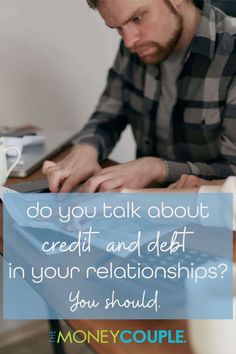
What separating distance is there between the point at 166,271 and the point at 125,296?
5 centimetres

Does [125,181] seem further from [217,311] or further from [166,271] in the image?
A: [217,311]

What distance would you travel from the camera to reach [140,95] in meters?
1.09

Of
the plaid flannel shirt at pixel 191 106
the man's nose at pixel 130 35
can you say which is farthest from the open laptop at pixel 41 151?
the man's nose at pixel 130 35

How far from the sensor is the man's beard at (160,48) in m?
0.91

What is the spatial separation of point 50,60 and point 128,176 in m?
0.58

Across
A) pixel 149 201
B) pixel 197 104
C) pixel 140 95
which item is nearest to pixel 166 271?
pixel 149 201

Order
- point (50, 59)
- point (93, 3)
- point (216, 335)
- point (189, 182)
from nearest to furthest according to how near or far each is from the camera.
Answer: point (216, 335)
point (189, 182)
point (93, 3)
point (50, 59)

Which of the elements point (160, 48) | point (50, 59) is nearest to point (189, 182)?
point (160, 48)

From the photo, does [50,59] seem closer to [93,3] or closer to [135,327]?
[93,3]

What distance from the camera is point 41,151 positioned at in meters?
1.03

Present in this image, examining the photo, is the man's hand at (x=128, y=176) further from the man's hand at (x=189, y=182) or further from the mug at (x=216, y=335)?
the mug at (x=216, y=335)

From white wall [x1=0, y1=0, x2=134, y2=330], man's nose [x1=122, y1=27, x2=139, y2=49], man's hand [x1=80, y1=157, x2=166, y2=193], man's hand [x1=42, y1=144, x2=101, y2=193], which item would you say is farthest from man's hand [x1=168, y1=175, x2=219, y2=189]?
white wall [x1=0, y1=0, x2=134, y2=330]

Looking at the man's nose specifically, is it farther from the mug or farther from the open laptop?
the mug

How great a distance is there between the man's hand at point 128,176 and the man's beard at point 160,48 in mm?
229
